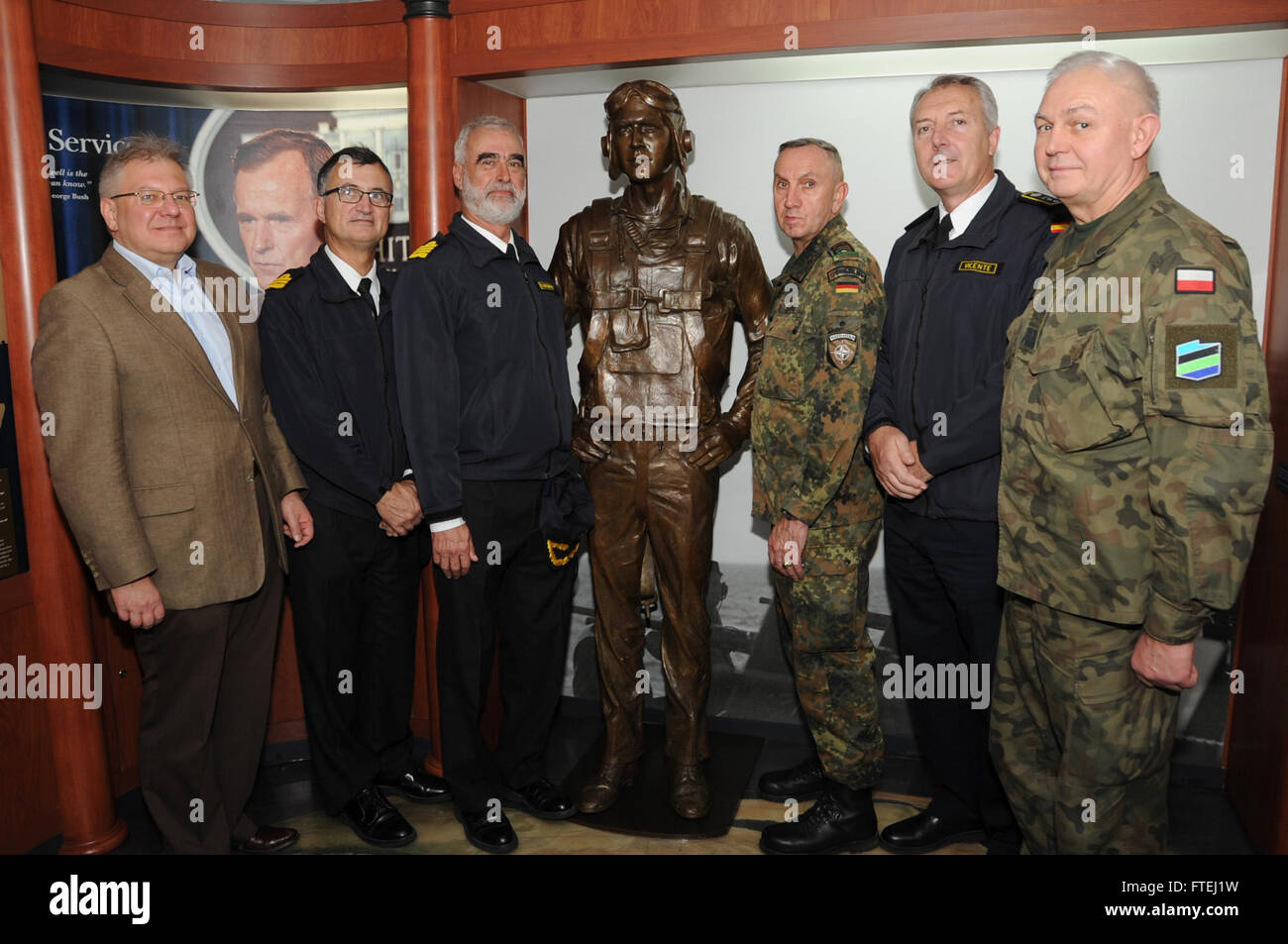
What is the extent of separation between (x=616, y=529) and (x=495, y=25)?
1.68m

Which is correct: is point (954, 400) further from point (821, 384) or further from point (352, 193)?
point (352, 193)

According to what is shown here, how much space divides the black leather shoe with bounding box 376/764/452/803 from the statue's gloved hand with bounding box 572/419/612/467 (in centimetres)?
119

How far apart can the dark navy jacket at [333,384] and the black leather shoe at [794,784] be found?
1.57 meters

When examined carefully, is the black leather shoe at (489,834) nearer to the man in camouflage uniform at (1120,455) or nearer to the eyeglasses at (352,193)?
the man in camouflage uniform at (1120,455)

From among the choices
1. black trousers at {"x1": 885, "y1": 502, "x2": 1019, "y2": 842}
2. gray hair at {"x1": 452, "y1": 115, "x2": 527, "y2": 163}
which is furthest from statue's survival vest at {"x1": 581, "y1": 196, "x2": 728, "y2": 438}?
black trousers at {"x1": 885, "y1": 502, "x2": 1019, "y2": 842}

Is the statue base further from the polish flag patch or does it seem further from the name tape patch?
the polish flag patch

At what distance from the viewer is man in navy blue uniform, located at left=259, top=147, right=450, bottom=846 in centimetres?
271

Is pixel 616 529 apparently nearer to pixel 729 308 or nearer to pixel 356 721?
pixel 729 308

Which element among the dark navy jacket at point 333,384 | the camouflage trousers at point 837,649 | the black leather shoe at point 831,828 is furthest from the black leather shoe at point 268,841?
the camouflage trousers at point 837,649

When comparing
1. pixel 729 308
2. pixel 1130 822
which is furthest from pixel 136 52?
pixel 1130 822

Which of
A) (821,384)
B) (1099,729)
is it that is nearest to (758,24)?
(821,384)

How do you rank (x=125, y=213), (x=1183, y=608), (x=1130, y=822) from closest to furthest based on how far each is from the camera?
(x=1183, y=608) → (x=1130, y=822) → (x=125, y=213)

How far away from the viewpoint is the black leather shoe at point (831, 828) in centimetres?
276

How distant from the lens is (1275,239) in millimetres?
2898
